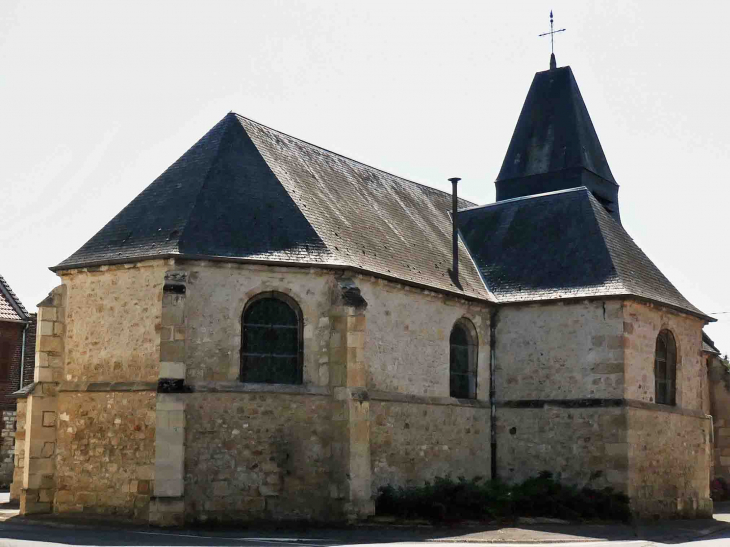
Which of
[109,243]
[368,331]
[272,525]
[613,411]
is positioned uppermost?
[109,243]

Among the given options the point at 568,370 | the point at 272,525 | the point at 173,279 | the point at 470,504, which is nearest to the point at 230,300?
the point at 173,279

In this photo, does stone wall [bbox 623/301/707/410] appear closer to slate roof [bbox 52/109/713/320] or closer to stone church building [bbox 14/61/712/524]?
stone church building [bbox 14/61/712/524]

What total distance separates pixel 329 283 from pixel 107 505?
619cm

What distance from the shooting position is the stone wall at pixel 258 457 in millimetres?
18891

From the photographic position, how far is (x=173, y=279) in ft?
62.9

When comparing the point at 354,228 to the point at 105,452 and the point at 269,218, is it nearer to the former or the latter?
the point at 269,218

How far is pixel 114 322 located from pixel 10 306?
16.9m

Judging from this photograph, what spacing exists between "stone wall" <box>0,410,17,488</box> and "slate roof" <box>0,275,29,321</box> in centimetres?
329

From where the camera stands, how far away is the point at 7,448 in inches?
1336

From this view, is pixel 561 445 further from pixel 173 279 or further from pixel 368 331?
pixel 173 279

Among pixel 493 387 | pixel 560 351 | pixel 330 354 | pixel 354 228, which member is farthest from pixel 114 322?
pixel 560 351

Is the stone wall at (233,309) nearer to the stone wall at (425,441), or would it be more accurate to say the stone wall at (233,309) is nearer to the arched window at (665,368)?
the stone wall at (425,441)

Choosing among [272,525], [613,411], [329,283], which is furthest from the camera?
[613,411]

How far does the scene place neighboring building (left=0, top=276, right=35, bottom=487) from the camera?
34.0 metres
